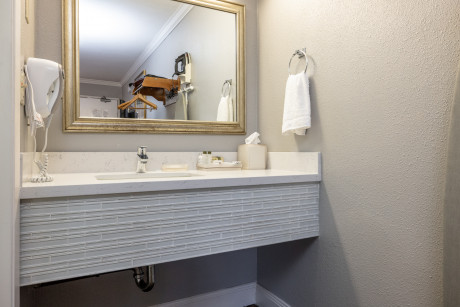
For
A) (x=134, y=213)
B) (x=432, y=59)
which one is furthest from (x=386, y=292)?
(x=134, y=213)

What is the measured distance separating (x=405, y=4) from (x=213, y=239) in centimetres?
113

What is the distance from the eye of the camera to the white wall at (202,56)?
66.6 inches

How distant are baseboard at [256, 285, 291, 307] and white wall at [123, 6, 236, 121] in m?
1.14

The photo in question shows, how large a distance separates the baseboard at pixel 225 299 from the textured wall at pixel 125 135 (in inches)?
35.3

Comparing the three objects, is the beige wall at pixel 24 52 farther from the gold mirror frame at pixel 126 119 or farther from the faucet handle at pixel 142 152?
the faucet handle at pixel 142 152

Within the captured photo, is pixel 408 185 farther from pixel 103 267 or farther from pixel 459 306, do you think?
pixel 103 267

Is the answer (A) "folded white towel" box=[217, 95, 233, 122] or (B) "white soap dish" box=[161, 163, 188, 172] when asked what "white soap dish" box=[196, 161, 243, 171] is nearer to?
(B) "white soap dish" box=[161, 163, 188, 172]

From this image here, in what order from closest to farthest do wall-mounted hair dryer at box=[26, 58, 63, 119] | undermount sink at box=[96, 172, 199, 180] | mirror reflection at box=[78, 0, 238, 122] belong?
wall-mounted hair dryer at box=[26, 58, 63, 119], undermount sink at box=[96, 172, 199, 180], mirror reflection at box=[78, 0, 238, 122]

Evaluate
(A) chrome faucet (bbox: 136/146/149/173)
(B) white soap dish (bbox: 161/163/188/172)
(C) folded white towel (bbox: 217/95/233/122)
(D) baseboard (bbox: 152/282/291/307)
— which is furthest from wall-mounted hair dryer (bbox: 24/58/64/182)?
(D) baseboard (bbox: 152/282/291/307)

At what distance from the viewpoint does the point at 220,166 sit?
5.60ft

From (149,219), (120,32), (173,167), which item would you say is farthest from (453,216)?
(120,32)

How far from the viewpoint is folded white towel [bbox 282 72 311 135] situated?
1446 mm

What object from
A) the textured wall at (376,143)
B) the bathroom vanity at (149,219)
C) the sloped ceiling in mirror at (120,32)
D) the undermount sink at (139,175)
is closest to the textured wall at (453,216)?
the textured wall at (376,143)

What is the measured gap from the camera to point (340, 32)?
4.35 feet
